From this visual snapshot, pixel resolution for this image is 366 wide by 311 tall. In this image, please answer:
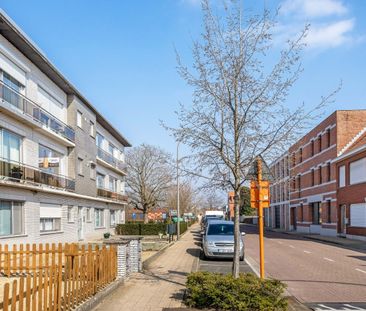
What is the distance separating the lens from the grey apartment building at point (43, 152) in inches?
822

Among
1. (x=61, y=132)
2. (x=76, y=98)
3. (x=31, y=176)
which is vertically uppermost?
(x=76, y=98)

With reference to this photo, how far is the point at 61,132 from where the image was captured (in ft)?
96.6

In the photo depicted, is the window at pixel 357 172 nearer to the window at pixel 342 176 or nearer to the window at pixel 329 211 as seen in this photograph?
the window at pixel 342 176

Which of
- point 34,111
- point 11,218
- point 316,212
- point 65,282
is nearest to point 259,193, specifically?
point 65,282

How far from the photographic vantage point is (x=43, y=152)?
2677 cm

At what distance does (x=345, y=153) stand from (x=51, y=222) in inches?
906

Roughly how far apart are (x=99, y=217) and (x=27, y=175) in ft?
63.2

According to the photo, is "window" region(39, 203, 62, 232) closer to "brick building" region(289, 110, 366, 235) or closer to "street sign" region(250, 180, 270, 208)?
"street sign" region(250, 180, 270, 208)

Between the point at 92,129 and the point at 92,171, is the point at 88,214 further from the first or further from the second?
the point at 92,129

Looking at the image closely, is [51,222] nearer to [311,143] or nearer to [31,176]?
[31,176]

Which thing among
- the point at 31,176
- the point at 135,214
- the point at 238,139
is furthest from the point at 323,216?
the point at 135,214

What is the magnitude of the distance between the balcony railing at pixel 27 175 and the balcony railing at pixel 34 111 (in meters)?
2.60

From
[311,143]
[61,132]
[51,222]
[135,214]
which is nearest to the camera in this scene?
[51,222]

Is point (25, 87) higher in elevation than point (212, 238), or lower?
higher
